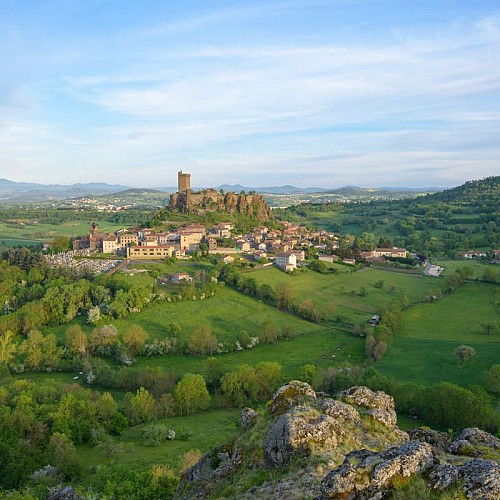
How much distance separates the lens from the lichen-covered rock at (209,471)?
13188 mm

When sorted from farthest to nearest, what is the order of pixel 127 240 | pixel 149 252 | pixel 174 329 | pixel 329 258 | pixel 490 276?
1. pixel 127 240
2. pixel 329 258
3. pixel 149 252
4. pixel 490 276
5. pixel 174 329

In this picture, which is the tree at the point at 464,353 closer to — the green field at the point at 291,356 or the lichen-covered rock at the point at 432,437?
the green field at the point at 291,356

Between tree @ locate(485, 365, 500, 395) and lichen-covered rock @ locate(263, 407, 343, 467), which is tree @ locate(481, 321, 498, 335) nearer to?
tree @ locate(485, 365, 500, 395)

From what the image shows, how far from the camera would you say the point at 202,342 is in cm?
4797

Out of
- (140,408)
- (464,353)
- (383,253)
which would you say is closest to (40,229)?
(383,253)

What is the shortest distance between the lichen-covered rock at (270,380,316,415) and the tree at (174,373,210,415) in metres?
23.4

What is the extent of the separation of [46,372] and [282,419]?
131 feet

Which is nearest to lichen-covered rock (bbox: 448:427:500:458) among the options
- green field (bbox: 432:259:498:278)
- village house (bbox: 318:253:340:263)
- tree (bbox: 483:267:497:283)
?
tree (bbox: 483:267:497:283)

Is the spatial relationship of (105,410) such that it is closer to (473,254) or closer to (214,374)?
(214,374)

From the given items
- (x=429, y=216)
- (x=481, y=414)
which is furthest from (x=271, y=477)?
(x=429, y=216)

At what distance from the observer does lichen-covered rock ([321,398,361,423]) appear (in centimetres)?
1336

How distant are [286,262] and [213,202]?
51391 mm

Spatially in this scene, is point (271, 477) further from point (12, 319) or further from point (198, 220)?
point (198, 220)

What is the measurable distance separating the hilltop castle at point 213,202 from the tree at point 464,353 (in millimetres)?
83881
